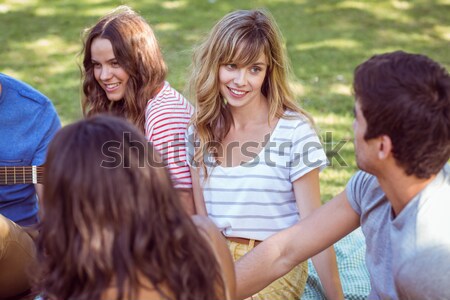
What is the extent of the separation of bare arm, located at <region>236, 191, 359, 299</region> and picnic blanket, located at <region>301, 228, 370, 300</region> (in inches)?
27.9

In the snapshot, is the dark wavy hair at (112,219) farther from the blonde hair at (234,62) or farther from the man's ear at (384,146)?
the blonde hair at (234,62)

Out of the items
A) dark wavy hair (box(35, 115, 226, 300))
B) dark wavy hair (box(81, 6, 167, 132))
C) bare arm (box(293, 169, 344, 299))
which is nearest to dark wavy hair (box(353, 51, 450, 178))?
dark wavy hair (box(35, 115, 226, 300))

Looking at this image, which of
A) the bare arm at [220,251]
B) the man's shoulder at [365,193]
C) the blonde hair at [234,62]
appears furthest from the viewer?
the blonde hair at [234,62]

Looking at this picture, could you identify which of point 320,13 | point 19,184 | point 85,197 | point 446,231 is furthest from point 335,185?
point 320,13

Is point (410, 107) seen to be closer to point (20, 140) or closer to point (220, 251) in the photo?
point (220, 251)

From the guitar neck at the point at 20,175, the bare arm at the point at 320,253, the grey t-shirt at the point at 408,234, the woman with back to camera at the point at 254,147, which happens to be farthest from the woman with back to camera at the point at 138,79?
the grey t-shirt at the point at 408,234

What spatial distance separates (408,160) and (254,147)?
104cm

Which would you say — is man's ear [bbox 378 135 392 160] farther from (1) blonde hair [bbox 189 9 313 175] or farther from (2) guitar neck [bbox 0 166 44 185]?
(2) guitar neck [bbox 0 166 44 185]

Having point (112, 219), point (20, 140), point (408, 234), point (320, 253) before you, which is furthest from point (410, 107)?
point (20, 140)

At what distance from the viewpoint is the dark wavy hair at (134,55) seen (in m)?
3.36

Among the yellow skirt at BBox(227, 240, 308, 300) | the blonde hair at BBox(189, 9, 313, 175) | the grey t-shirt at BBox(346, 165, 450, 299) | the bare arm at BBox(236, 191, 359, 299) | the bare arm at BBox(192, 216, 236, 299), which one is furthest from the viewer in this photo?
the blonde hair at BBox(189, 9, 313, 175)

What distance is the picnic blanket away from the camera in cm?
326

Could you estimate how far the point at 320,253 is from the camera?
9.66 ft

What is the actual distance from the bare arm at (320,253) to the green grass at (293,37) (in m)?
2.49
